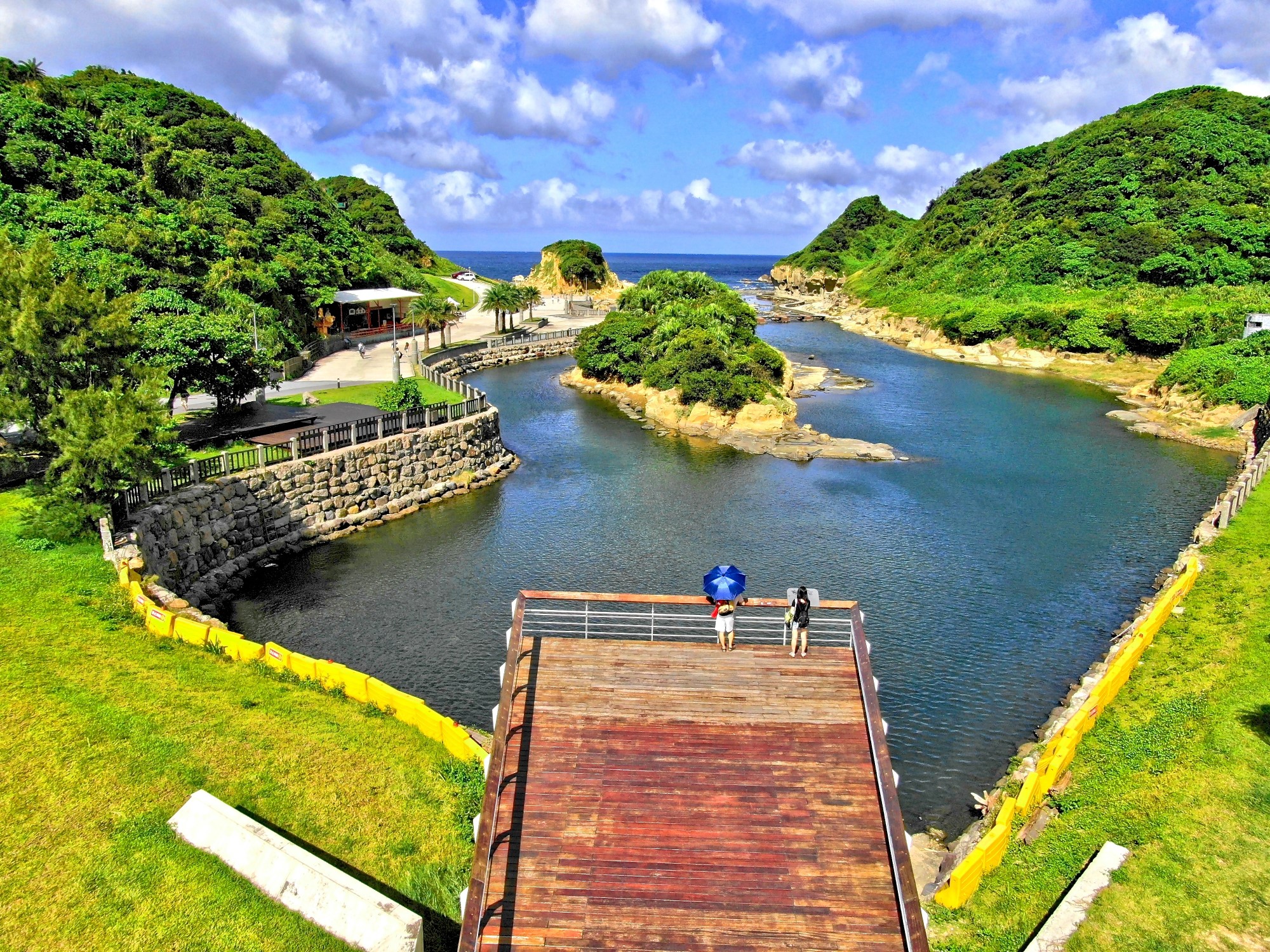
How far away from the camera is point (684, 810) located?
36.5 feet

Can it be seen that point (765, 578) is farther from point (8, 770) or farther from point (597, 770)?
point (8, 770)

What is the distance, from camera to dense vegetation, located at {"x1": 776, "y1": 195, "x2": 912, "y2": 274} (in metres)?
162

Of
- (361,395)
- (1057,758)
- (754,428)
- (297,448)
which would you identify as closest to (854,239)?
(754,428)

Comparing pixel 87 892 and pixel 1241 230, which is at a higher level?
pixel 1241 230

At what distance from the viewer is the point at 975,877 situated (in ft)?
41.7

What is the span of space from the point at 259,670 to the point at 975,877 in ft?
47.7

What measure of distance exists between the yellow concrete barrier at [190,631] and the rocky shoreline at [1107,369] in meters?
54.8

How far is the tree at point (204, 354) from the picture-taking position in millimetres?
29312

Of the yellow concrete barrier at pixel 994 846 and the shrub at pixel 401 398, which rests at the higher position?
the shrub at pixel 401 398

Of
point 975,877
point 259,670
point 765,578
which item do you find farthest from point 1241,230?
point 259,670

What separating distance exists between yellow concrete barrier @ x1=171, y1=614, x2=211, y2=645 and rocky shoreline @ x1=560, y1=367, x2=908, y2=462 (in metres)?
34.2

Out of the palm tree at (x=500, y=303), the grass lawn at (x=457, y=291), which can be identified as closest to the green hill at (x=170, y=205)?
the grass lawn at (x=457, y=291)

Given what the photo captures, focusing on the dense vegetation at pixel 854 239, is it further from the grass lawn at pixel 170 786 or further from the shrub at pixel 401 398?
the grass lawn at pixel 170 786

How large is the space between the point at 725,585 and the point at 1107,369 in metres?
72.5
